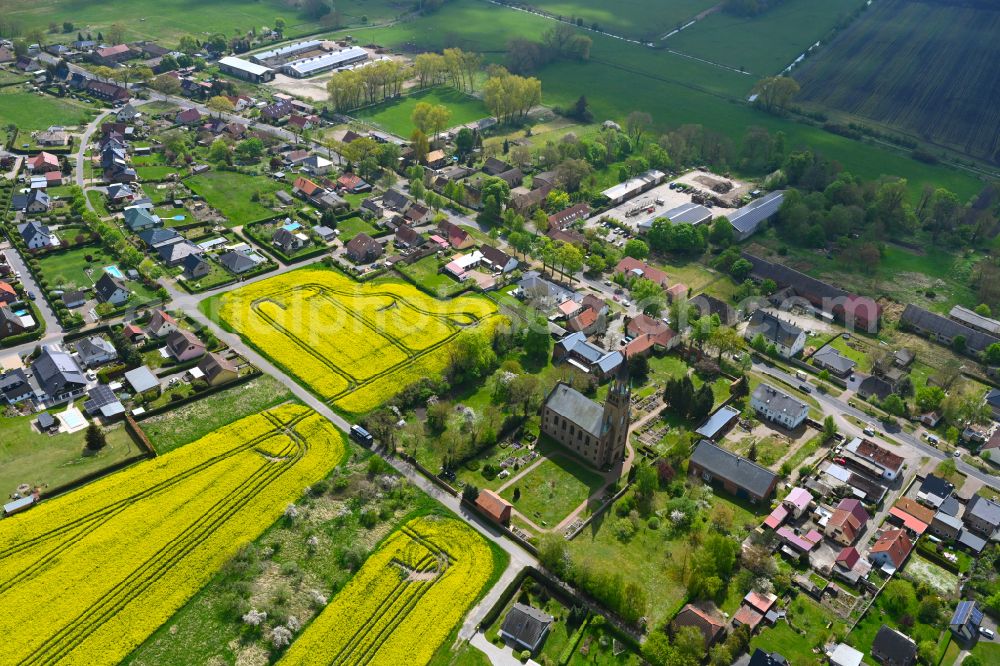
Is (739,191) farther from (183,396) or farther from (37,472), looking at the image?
(37,472)

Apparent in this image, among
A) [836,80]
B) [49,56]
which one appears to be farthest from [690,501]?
[49,56]

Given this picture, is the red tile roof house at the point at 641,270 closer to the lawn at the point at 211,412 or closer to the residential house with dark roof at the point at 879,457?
the residential house with dark roof at the point at 879,457

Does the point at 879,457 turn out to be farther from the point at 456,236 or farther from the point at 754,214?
the point at 456,236

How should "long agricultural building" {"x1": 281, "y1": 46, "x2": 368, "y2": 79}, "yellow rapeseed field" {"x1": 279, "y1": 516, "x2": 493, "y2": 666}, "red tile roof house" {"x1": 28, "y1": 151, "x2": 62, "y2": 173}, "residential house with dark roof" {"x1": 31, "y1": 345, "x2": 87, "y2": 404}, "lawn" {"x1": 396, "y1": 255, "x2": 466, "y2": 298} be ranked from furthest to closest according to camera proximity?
"long agricultural building" {"x1": 281, "y1": 46, "x2": 368, "y2": 79}, "red tile roof house" {"x1": 28, "y1": 151, "x2": 62, "y2": 173}, "lawn" {"x1": 396, "y1": 255, "x2": 466, "y2": 298}, "residential house with dark roof" {"x1": 31, "y1": 345, "x2": 87, "y2": 404}, "yellow rapeseed field" {"x1": 279, "y1": 516, "x2": 493, "y2": 666}

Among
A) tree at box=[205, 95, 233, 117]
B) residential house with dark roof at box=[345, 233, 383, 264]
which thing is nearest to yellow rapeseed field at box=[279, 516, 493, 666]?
residential house with dark roof at box=[345, 233, 383, 264]

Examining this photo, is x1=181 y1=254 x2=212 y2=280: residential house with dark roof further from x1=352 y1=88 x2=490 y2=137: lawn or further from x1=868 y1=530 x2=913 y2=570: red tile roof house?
x1=868 y1=530 x2=913 y2=570: red tile roof house

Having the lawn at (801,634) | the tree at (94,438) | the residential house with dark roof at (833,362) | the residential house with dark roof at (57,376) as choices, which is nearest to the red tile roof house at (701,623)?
the lawn at (801,634)

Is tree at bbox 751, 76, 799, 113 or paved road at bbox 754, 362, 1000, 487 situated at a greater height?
tree at bbox 751, 76, 799, 113

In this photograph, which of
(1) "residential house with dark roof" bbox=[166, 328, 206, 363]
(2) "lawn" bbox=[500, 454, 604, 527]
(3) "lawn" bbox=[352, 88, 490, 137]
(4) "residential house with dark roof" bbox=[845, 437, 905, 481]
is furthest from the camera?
(3) "lawn" bbox=[352, 88, 490, 137]
